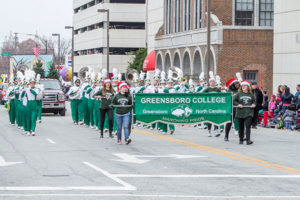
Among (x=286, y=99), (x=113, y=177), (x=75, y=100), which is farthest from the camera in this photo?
(x=75, y=100)

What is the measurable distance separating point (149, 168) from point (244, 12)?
36364mm

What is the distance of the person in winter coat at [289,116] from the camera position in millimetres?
26047

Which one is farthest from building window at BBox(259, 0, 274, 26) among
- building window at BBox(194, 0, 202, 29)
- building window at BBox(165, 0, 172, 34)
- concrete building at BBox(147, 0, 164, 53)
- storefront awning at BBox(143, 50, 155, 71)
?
concrete building at BBox(147, 0, 164, 53)

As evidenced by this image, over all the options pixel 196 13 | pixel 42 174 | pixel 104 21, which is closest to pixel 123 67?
pixel 104 21

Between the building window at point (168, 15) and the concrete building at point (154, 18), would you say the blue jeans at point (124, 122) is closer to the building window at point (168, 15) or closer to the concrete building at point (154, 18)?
the building window at point (168, 15)

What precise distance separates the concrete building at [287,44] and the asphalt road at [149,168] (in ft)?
51.2

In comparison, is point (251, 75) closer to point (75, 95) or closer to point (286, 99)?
point (75, 95)

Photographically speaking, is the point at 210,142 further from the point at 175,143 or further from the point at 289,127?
the point at 289,127

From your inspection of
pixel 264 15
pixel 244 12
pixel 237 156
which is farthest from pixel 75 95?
pixel 264 15

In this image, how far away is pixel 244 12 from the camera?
4909 cm

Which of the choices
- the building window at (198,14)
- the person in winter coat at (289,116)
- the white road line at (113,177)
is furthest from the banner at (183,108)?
the building window at (198,14)

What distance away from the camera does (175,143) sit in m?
20.2

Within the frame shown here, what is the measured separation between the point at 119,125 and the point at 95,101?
261 inches

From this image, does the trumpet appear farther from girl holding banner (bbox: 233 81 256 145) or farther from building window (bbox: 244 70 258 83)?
building window (bbox: 244 70 258 83)
